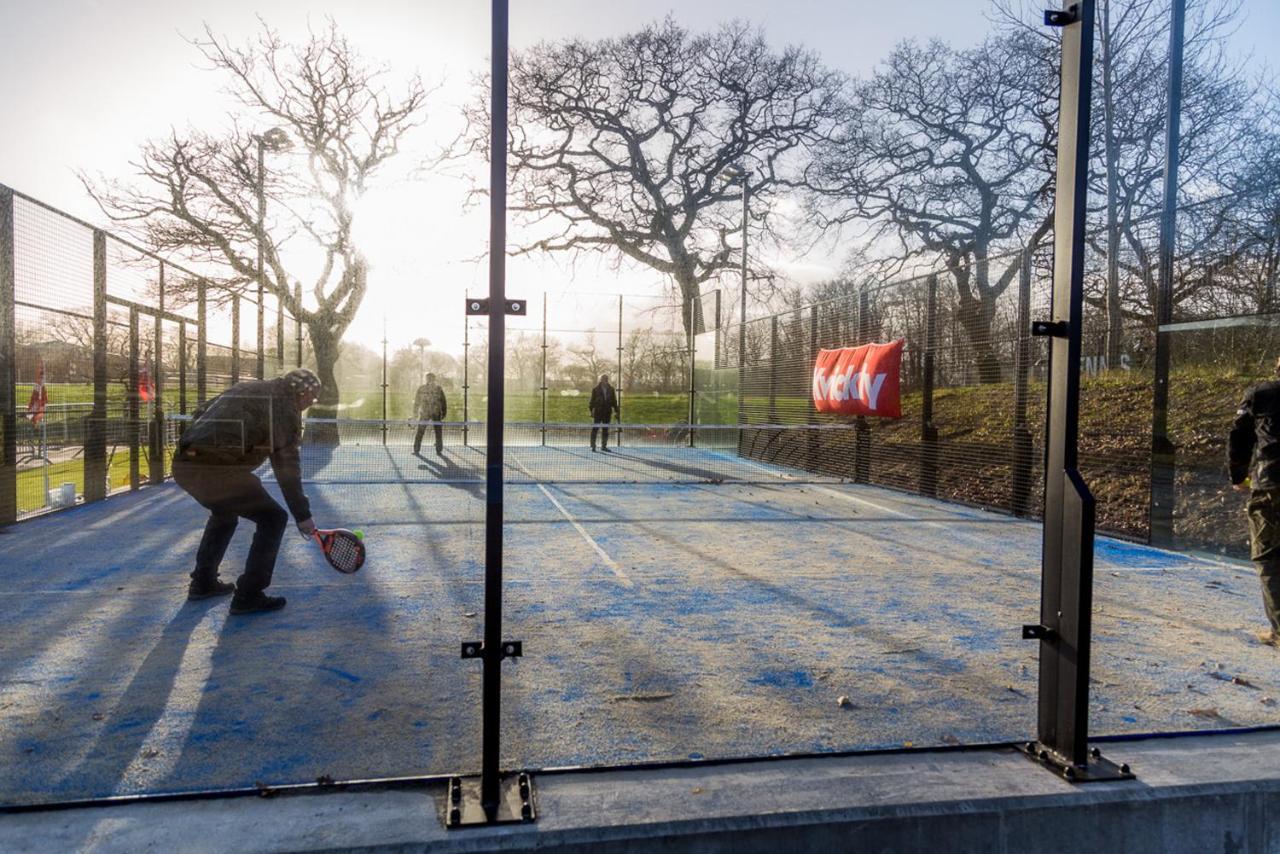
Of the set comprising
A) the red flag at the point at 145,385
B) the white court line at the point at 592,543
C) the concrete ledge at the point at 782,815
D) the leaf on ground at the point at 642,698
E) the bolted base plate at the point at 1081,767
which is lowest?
the white court line at the point at 592,543

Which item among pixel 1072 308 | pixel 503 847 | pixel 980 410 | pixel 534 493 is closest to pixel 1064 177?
pixel 1072 308

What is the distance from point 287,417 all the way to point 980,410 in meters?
9.23

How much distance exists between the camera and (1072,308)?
9.96ft

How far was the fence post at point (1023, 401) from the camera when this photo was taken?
10148 millimetres

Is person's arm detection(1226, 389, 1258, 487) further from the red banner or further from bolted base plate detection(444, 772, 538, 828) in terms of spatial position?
the red banner

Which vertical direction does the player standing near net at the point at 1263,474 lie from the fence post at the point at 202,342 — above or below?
below

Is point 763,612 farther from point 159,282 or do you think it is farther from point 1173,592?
point 159,282

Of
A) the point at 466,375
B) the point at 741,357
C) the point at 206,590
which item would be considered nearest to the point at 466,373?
the point at 466,375

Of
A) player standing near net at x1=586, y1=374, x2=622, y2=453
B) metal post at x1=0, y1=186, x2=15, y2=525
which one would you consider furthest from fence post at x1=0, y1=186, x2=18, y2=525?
player standing near net at x1=586, y1=374, x2=622, y2=453

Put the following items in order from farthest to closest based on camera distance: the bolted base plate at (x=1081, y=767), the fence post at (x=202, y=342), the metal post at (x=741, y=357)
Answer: the metal post at (x=741, y=357)
the fence post at (x=202, y=342)
the bolted base plate at (x=1081, y=767)

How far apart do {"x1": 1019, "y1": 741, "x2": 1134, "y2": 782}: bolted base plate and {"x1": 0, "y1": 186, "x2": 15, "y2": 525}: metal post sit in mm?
9264

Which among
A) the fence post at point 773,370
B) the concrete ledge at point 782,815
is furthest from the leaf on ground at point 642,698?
the fence post at point 773,370

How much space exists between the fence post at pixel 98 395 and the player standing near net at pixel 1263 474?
11427 millimetres

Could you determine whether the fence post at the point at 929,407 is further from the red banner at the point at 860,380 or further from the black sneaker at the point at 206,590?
the black sneaker at the point at 206,590
